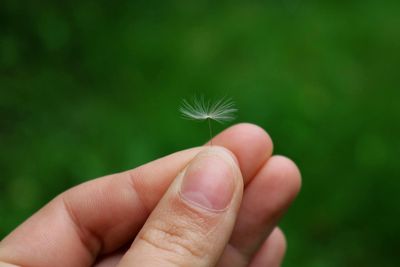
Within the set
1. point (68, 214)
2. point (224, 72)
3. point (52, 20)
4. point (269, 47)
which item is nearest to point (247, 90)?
point (224, 72)

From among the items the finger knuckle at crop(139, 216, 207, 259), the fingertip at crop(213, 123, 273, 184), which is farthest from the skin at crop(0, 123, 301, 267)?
the finger knuckle at crop(139, 216, 207, 259)

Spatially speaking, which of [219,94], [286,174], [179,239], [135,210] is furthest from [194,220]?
[219,94]

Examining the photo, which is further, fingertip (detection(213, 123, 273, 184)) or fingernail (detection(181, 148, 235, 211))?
fingertip (detection(213, 123, 273, 184))

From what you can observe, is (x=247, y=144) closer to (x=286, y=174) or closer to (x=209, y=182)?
(x=286, y=174)

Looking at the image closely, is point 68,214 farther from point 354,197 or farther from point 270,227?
point 354,197

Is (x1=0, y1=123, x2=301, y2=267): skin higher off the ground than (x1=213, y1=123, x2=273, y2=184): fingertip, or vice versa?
(x1=213, y1=123, x2=273, y2=184): fingertip

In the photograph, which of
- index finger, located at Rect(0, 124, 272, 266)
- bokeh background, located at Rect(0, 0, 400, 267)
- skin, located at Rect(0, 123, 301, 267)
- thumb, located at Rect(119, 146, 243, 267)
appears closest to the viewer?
thumb, located at Rect(119, 146, 243, 267)

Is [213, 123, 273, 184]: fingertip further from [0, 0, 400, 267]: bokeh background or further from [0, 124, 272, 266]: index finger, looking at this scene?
[0, 0, 400, 267]: bokeh background

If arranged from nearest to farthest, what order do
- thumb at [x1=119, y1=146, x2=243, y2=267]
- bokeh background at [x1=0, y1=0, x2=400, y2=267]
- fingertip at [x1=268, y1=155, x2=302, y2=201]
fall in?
thumb at [x1=119, y1=146, x2=243, y2=267] → fingertip at [x1=268, y1=155, x2=302, y2=201] → bokeh background at [x1=0, y1=0, x2=400, y2=267]

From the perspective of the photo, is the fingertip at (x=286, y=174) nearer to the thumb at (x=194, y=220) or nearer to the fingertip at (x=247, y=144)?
the fingertip at (x=247, y=144)
